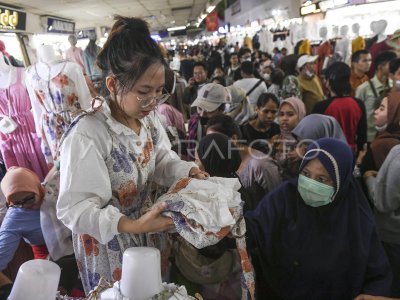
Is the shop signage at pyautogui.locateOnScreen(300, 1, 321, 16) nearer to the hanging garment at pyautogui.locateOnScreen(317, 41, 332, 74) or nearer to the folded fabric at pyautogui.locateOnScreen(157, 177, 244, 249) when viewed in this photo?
the hanging garment at pyautogui.locateOnScreen(317, 41, 332, 74)

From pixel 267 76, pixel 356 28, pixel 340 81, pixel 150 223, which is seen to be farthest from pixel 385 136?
pixel 356 28

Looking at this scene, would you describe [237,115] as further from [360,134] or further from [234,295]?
[234,295]

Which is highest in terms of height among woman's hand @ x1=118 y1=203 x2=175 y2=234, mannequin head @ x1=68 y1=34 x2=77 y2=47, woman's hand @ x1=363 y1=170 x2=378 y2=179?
mannequin head @ x1=68 y1=34 x2=77 y2=47

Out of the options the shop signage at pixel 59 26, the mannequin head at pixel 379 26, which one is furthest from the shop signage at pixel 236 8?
the mannequin head at pixel 379 26

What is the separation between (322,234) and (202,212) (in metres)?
0.92

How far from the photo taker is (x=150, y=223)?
1050 mm

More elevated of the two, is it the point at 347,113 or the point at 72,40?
the point at 72,40

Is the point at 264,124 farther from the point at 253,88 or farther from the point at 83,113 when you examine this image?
the point at 83,113

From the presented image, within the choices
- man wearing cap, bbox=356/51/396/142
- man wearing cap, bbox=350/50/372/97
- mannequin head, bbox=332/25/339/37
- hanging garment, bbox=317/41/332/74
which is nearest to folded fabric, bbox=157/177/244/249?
man wearing cap, bbox=356/51/396/142

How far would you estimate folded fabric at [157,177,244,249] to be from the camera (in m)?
1.00

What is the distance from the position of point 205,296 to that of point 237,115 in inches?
A: 98.3

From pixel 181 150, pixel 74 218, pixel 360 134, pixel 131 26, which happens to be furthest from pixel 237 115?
pixel 74 218

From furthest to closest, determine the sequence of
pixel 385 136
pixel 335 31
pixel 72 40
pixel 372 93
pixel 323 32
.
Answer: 1. pixel 323 32
2. pixel 335 31
3. pixel 72 40
4. pixel 372 93
5. pixel 385 136

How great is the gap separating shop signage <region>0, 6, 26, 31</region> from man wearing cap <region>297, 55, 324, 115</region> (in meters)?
6.35
